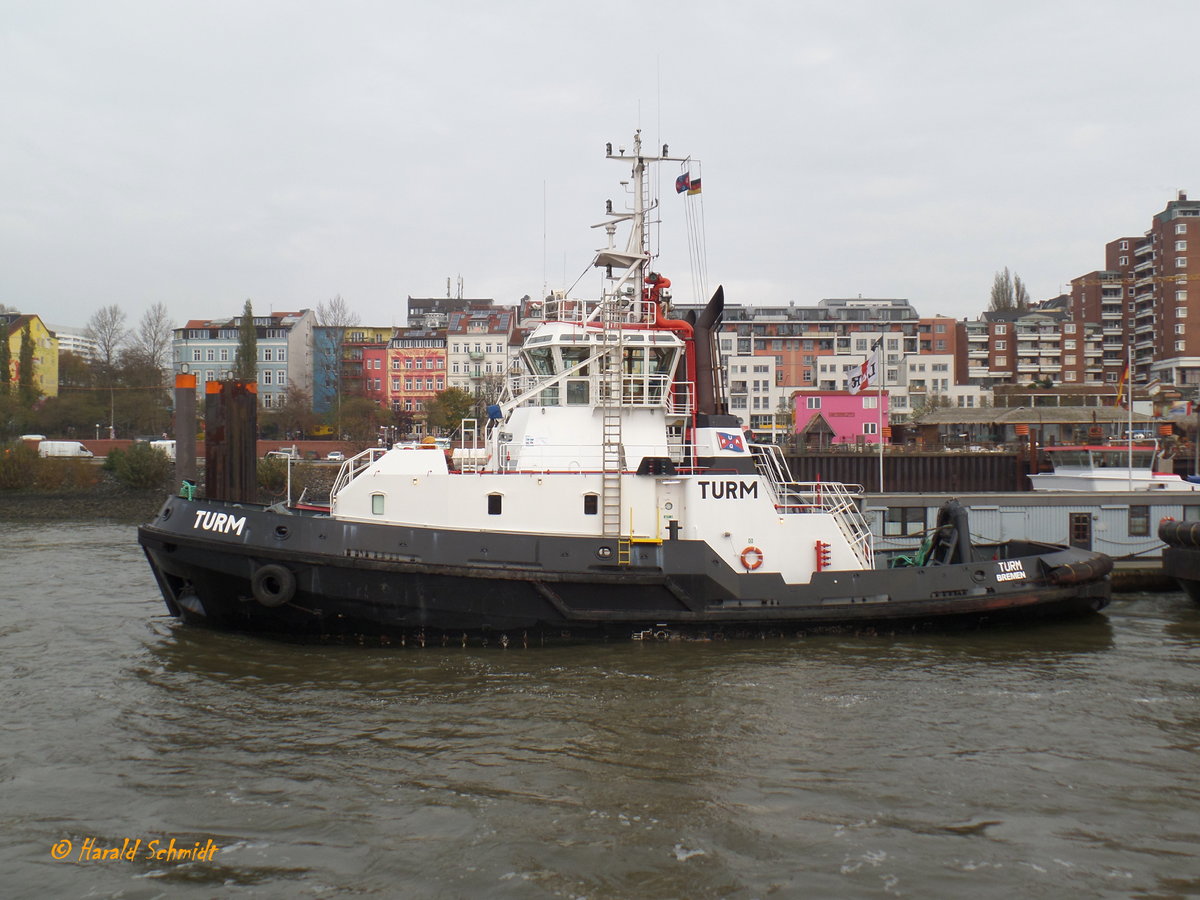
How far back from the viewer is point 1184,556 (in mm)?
15273

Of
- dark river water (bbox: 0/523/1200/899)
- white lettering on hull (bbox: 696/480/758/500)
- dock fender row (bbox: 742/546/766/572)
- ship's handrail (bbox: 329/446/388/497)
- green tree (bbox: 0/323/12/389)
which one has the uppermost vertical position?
green tree (bbox: 0/323/12/389)

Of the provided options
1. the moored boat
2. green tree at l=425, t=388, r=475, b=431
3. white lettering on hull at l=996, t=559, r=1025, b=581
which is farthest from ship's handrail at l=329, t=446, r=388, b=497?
green tree at l=425, t=388, r=475, b=431

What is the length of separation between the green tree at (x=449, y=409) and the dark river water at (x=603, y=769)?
89.3ft

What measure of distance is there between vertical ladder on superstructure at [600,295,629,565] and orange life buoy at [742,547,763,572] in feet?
5.42

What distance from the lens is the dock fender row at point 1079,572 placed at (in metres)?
12.6

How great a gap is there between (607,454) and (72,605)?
957 centimetres

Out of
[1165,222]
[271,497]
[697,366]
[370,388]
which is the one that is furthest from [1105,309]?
[697,366]

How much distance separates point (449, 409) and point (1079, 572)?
30472 mm

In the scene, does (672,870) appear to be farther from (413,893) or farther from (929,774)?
(929,774)

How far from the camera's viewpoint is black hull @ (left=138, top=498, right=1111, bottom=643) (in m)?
10.9

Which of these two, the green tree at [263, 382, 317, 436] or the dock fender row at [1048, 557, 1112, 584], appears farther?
the green tree at [263, 382, 317, 436]

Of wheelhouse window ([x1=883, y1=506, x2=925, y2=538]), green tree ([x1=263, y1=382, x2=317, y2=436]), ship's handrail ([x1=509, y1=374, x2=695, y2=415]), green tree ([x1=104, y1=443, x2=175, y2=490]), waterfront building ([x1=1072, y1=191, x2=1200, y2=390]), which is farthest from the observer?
waterfront building ([x1=1072, y1=191, x2=1200, y2=390])

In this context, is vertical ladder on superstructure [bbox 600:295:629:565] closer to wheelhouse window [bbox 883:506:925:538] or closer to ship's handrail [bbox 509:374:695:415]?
ship's handrail [bbox 509:374:695:415]

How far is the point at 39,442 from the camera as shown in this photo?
132ft
